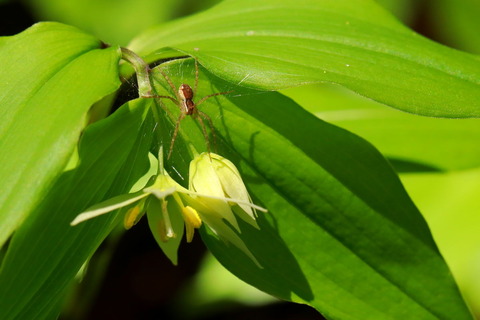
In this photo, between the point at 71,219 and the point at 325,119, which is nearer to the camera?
the point at 71,219

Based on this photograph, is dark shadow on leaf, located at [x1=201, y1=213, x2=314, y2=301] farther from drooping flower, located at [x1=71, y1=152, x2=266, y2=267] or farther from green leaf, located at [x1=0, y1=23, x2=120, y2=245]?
green leaf, located at [x1=0, y1=23, x2=120, y2=245]

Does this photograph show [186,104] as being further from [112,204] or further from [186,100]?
[112,204]

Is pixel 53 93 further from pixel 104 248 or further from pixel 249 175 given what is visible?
pixel 104 248

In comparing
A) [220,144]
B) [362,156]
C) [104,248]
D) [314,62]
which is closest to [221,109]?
[220,144]

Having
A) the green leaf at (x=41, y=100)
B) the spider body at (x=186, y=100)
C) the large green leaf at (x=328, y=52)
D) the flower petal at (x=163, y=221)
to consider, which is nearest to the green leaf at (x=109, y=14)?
the large green leaf at (x=328, y=52)

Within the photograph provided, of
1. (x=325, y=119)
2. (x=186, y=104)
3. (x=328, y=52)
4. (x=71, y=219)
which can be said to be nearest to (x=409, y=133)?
(x=325, y=119)

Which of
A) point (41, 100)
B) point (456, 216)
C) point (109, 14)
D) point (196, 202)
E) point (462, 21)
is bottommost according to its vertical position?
point (456, 216)

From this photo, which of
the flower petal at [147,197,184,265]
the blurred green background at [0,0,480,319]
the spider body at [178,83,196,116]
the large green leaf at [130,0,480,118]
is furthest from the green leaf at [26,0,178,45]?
the flower petal at [147,197,184,265]
